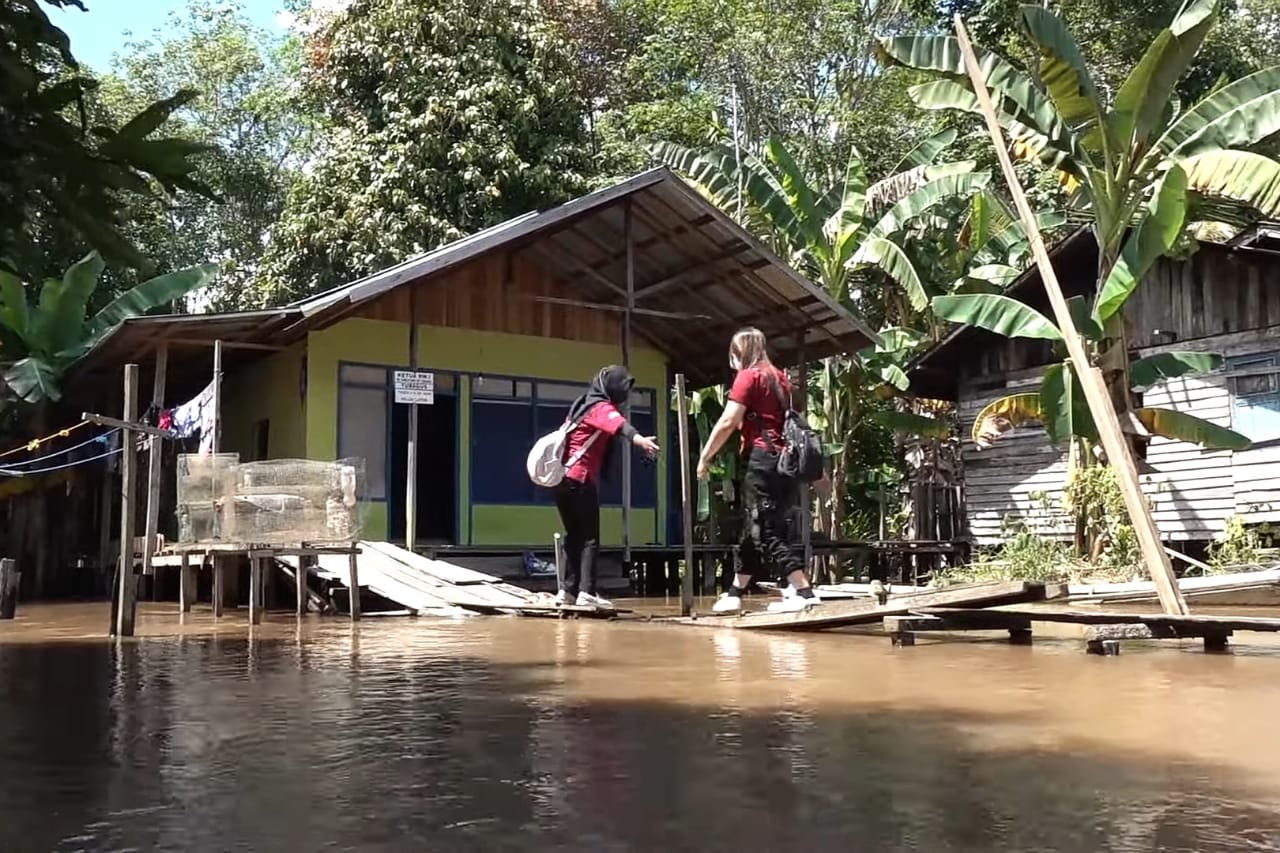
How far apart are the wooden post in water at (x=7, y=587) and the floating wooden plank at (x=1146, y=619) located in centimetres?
665

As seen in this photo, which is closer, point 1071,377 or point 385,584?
point 385,584

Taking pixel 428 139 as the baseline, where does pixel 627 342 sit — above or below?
below

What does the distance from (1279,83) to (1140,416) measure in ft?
11.9

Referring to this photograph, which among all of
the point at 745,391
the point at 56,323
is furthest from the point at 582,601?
the point at 56,323

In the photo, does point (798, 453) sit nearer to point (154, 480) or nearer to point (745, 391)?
point (745, 391)

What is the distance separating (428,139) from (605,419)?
14.2 metres

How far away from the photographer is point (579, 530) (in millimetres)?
8375

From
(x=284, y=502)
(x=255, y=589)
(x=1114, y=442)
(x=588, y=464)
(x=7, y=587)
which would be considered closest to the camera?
(x=1114, y=442)

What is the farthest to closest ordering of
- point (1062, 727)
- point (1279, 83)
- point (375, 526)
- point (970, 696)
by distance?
point (375, 526), point (1279, 83), point (970, 696), point (1062, 727)

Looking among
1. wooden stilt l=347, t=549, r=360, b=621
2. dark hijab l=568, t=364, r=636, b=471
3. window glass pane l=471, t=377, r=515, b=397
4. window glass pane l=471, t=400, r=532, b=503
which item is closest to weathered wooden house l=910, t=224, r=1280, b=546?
window glass pane l=471, t=400, r=532, b=503

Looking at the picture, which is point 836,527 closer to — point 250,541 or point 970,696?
point 250,541

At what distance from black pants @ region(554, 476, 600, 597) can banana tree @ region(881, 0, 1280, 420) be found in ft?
20.7

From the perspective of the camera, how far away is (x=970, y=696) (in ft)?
13.7

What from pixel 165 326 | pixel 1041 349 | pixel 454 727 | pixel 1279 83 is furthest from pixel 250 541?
pixel 1041 349
